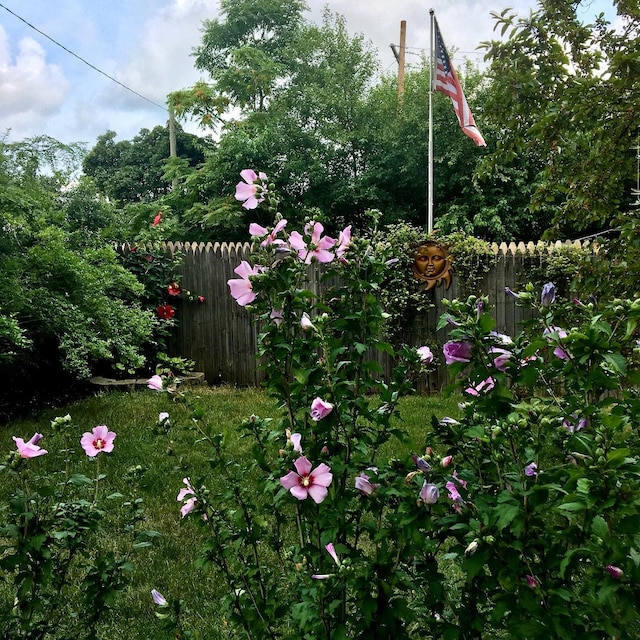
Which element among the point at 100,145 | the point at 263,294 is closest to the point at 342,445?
the point at 263,294

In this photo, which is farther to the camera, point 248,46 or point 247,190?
point 248,46

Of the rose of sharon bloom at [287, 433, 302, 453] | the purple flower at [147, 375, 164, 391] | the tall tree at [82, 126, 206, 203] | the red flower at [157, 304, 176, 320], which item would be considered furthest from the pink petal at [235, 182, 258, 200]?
the tall tree at [82, 126, 206, 203]

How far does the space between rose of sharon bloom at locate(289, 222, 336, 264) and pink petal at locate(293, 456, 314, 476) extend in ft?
1.56

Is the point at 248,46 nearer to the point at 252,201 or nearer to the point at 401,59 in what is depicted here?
the point at 401,59

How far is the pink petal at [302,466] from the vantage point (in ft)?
3.50

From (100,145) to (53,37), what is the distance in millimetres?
12852

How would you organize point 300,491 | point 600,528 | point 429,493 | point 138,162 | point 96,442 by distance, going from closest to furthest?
point 600,528
point 429,493
point 300,491
point 96,442
point 138,162

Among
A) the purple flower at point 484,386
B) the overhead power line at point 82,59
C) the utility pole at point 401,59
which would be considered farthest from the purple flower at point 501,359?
the utility pole at point 401,59

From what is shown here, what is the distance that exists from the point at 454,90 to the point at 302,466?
849cm

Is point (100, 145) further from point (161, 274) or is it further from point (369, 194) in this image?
point (161, 274)

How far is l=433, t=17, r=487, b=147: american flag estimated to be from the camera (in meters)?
8.13

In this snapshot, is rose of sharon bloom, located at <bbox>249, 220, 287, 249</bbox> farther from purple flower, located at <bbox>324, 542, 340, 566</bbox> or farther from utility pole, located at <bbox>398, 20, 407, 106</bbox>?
utility pole, located at <bbox>398, 20, 407, 106</bbox>

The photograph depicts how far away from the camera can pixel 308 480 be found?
1.08m

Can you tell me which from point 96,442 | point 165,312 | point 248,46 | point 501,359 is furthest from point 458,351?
point 248,46
